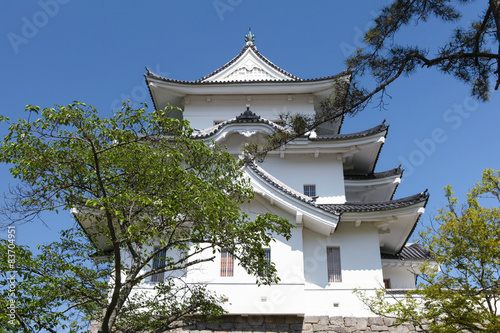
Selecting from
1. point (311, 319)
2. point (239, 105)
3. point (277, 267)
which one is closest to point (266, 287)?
point (277, 267)

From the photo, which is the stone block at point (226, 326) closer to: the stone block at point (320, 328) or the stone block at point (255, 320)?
the stone block at point (255, 320)

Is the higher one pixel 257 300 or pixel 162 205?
pixel 162 205

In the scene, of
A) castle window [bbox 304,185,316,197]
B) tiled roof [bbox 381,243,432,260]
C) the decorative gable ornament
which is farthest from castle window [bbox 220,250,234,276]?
the decorative gable ornament

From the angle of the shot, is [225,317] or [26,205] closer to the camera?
[26,205]

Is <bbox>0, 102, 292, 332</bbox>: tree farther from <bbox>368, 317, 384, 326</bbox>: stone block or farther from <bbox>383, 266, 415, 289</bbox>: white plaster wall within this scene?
<bbox>383, 266, 415, 289</bbox>: white plaster wall

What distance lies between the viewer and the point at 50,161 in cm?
682

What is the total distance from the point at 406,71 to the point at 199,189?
3.76 metres

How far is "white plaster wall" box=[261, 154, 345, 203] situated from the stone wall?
14.3ft

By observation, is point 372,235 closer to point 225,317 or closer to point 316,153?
point 316,153

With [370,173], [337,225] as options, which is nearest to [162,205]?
[337,225]

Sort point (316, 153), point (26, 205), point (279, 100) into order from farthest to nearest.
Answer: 1. point (279, 100)
2. point (316, 153)
3. point (26, 205)

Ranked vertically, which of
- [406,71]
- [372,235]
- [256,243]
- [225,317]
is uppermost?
[406,71]

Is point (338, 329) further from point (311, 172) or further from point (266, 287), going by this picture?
point (311, 172)

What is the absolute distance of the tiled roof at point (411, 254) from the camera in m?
14.6
